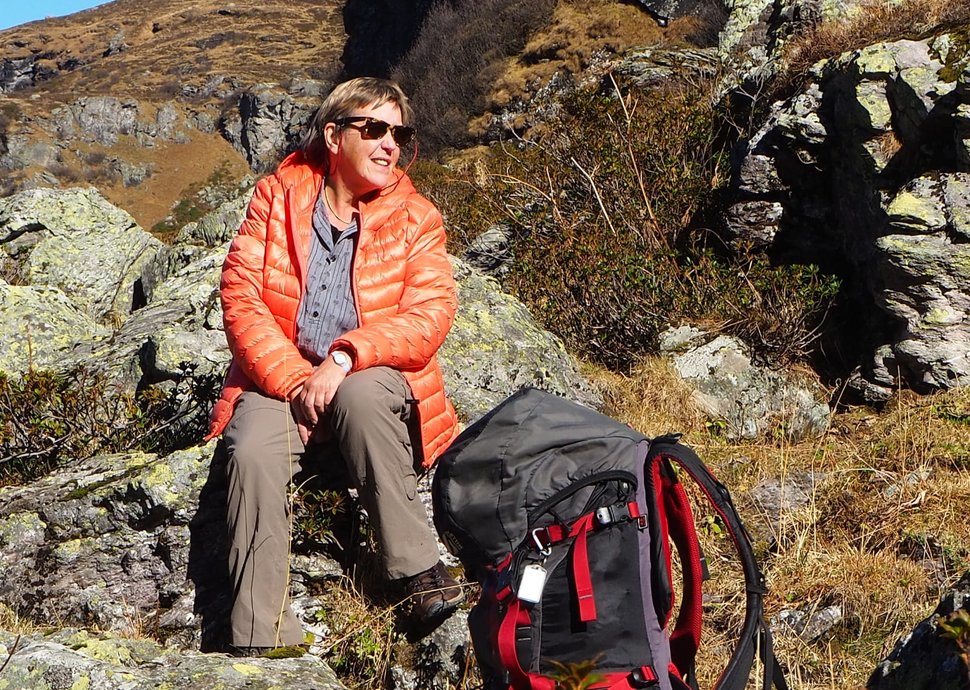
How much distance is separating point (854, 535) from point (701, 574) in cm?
171

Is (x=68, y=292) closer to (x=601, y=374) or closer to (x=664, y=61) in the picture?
(x=601, y=374)

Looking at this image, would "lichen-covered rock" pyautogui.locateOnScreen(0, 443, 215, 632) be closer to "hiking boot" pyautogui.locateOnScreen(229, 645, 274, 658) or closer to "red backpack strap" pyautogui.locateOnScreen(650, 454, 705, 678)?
"hiking boot" pyautogui.locateOnScreen(229, 645, 274, 658)

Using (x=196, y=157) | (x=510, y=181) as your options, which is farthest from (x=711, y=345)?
(x=196, y=157)

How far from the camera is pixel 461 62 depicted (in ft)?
79.6

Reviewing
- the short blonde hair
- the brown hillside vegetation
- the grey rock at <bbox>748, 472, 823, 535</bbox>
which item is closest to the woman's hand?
the short blonde hair

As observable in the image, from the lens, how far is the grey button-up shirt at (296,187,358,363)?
10.2ft

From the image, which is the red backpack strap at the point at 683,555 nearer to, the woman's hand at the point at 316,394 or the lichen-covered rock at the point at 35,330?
the woman's hand at the point at 316,394

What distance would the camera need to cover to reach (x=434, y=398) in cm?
315

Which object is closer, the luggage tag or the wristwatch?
the luggage tag

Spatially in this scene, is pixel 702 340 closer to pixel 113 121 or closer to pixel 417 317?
pixel 417 317

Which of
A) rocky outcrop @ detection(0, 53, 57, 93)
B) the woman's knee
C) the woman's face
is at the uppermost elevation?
rocky outcrop @ detection(0, 53, 57, 93)

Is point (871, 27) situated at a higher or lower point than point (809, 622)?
higher

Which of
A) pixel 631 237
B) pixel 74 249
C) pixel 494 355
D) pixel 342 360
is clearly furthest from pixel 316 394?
pixel 74 249

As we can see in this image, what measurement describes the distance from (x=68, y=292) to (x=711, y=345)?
5.28 m
